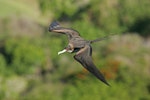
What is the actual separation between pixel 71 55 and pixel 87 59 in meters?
38.1

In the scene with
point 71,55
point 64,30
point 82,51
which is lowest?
point 71,55

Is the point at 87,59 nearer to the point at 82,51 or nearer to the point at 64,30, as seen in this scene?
the point at 82,51

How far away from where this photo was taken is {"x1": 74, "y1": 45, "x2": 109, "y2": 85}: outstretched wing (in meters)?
17.1

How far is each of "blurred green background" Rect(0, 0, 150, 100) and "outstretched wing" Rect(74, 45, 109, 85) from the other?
13.2 meters

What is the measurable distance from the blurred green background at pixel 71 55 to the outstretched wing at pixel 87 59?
1315cm

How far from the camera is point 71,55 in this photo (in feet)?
184

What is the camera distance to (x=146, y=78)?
47781 millimetres

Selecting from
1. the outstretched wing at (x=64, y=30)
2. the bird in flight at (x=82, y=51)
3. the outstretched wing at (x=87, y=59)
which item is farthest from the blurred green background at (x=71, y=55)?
the outstretched wing at (x=87, y=59)

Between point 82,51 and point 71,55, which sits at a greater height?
point 82,51

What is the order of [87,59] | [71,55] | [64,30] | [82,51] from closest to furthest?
[87,59] → [82,51] → [64,30] → [71,55]

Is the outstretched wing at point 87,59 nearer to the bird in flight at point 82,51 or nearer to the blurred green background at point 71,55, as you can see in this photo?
the bird in flight at point 82,51

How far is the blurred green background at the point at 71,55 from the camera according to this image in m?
42.5

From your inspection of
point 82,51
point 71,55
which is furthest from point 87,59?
point 71,55

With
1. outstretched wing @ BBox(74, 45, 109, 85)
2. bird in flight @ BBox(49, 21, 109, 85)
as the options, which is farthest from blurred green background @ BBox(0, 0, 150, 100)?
outstretched wing @ BBox(74, 45, 109, 85)
